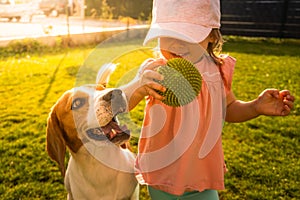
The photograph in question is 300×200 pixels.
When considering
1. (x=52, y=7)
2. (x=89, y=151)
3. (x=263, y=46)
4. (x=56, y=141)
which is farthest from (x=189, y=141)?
(x=52, y=7)

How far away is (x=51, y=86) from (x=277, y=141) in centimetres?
393

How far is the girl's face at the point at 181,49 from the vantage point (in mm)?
2002

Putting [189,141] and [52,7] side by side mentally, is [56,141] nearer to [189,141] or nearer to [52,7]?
[189,141]

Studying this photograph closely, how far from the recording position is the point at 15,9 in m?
15.0

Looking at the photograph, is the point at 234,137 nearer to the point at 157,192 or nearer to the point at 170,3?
the point at 157,192

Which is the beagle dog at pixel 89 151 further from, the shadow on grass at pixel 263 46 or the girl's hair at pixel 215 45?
the shadow on grass at pixel 263 46

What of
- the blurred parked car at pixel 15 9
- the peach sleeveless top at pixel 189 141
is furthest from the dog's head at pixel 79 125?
the blurred parked car at pixel 15 9

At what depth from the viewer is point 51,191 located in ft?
11.3

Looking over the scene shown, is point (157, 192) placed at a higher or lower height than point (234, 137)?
higher

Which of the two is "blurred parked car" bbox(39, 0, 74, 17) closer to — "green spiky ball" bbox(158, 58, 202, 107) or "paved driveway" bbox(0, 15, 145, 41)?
"paved driveway" bbox(0, 15, 145, 41)

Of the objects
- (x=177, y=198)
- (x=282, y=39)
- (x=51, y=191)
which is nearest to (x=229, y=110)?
(x=177, y=198)

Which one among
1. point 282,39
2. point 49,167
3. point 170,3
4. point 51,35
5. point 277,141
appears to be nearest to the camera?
point 170,3

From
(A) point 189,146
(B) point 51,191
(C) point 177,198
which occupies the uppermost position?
(A) point 189,146

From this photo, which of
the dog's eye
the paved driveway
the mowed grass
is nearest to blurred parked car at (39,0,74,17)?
the paved driveway
